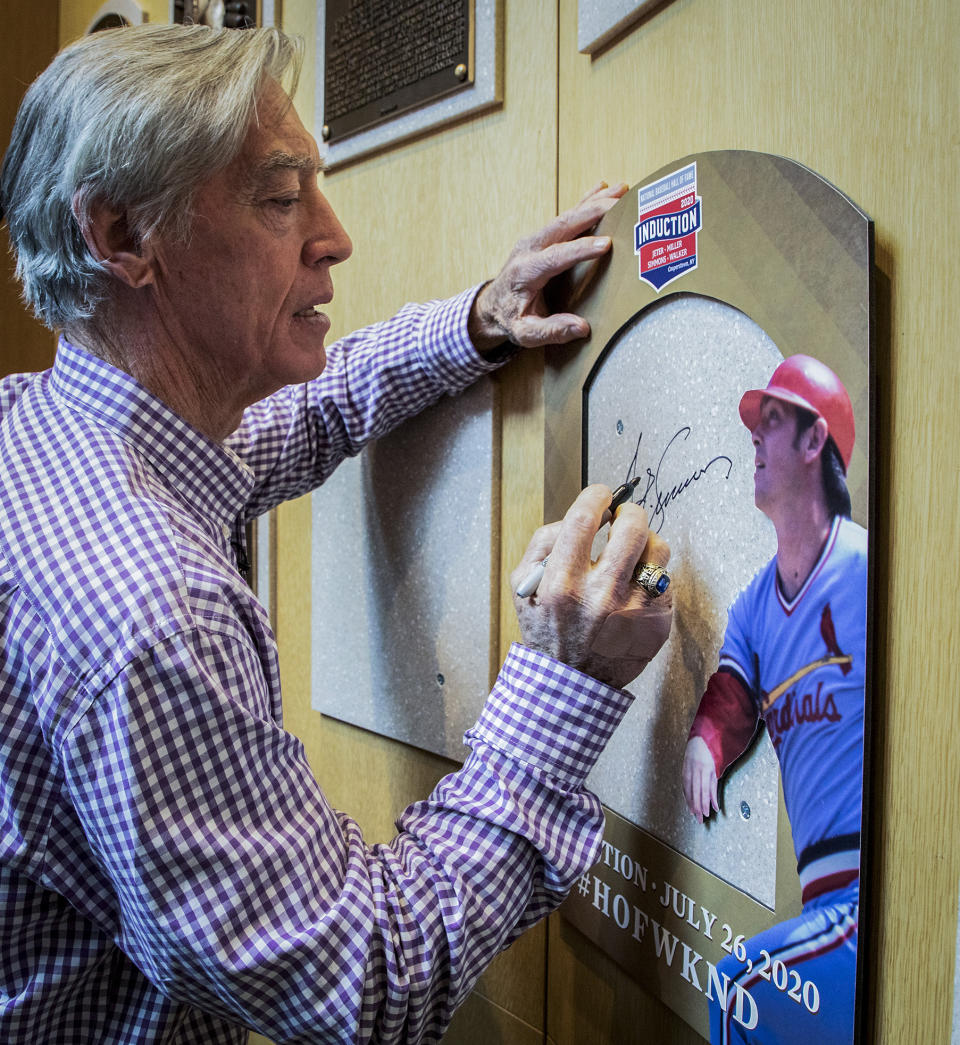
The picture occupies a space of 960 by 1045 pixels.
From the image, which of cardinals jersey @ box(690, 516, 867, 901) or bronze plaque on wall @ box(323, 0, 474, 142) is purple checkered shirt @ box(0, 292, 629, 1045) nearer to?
cardinals jersey @ box(690, 516, 867, 901)

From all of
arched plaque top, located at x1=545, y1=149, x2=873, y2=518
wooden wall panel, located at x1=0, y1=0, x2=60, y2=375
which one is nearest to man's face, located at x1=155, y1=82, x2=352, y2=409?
arched plaque top, located at x1=545, y1=149, x2=873, y2=518

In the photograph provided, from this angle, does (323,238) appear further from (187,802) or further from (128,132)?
(187,802)

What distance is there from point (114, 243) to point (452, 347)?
42 centimetres

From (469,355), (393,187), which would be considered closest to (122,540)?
(469,355)

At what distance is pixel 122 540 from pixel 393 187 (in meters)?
0.85

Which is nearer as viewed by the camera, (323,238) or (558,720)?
(558,720)

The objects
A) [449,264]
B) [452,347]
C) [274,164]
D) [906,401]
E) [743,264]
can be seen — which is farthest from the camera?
[449,264]

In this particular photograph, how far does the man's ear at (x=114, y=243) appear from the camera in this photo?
0.97 meters

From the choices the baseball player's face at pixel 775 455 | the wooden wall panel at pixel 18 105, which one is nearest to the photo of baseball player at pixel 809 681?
the baseball player's face at pixel 775 455

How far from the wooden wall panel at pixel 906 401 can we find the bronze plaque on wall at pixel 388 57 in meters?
0.53

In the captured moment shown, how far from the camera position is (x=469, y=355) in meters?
1.23

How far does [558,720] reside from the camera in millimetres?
916
